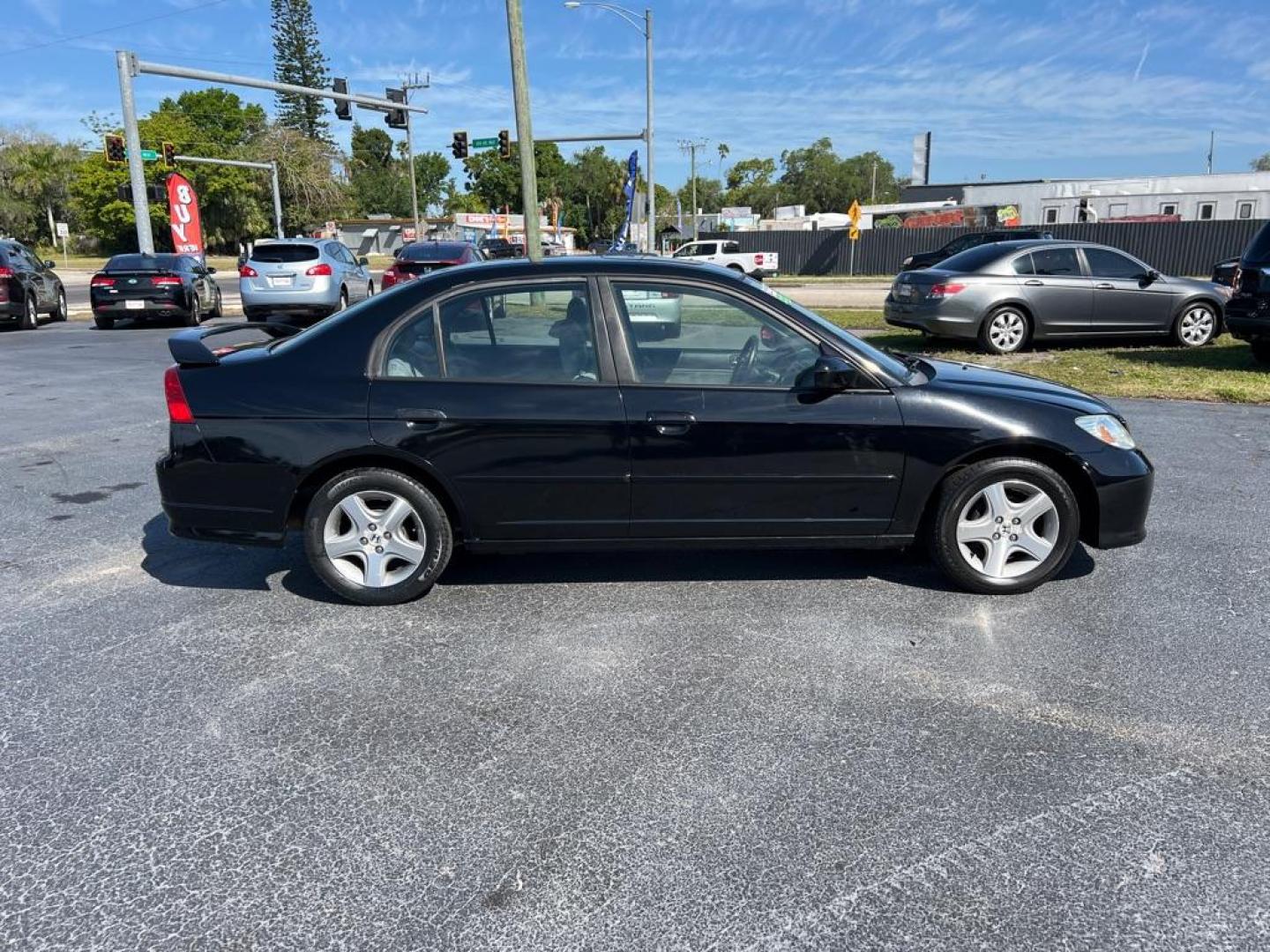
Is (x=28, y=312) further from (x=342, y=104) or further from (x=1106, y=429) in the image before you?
(x=1106, y=429)

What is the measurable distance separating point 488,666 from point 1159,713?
8.08 ft

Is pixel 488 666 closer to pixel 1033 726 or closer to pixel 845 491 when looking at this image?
pixel 845 491

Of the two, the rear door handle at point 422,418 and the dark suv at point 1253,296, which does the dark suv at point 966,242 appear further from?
the rear door handle at point 422,418

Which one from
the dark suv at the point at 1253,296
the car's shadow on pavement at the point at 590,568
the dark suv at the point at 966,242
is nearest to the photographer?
the car's shadow on pavement at the point at 590,568

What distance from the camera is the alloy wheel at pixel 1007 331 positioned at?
11.9 m

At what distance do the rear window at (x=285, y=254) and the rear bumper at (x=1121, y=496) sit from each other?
1520cm

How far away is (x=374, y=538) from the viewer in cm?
416

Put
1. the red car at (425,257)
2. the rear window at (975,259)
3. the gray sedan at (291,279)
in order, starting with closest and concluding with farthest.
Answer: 1. the rear window at (975,259)
2. the gray sedan at (291,279)
3. the red car at (425,257)

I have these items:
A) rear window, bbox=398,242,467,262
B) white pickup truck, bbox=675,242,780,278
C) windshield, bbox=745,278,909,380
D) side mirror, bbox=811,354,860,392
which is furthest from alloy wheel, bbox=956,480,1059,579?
white pickup truck, bbox=675,242,780,278

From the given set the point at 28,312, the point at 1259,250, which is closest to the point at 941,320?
the point at 1259,250

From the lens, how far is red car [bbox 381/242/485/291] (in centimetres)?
1728

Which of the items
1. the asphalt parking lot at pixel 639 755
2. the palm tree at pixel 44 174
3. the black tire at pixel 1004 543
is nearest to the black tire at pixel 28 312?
the asphalt parking lot at pixel 639 755

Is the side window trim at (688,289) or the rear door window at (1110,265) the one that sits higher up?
the rear door window at (1110,265)

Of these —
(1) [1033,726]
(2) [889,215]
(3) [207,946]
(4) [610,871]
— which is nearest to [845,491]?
(1) [1033,726]
